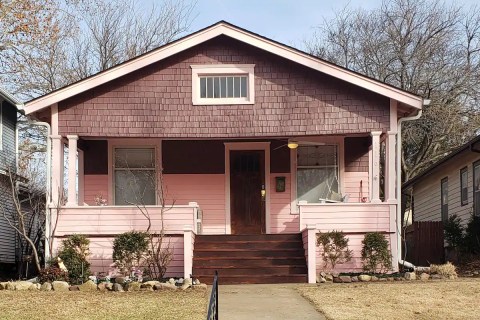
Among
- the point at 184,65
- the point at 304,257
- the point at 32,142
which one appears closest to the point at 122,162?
the point at 184,65

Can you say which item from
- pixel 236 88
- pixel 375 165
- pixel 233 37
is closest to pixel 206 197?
pixel 236 88

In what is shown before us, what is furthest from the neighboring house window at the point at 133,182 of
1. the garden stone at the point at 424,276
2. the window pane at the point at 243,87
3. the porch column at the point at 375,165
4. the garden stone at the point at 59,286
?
the garden stone at the point at 424,276

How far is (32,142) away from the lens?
1242 inches

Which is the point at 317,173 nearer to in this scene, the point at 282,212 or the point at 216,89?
the point at 282,212

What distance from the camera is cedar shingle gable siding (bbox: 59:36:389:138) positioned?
53.0 ft

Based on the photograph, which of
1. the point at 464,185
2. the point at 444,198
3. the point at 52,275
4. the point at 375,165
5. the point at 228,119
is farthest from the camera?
the point at 444,198

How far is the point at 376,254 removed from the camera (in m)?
15.2

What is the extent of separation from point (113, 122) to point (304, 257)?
522 centimetres

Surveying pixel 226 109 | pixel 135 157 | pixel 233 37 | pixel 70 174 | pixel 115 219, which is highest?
pixel 233 37

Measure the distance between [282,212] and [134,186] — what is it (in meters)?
3.78

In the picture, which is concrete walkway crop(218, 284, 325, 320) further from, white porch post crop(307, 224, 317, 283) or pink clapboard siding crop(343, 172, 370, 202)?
pink clapboard siding crop(343, 172, 370, 202)

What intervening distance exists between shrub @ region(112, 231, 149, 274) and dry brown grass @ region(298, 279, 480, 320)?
3751 millimetres

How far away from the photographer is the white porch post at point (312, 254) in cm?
1481

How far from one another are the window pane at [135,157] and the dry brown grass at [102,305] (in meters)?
5.48
